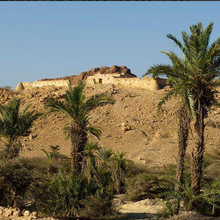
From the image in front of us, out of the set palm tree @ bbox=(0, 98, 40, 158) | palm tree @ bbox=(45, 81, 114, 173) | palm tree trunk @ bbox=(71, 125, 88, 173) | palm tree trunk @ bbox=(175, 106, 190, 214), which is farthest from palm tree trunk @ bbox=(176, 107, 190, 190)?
palm tree @ bbox=(0, 98, 40, 158)

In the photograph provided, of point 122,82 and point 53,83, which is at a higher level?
point 53,83

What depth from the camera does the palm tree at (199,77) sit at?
14422mm

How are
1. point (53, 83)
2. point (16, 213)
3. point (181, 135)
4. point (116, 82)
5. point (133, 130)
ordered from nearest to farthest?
point (16, 213), point (181, 135), point (133, 130), point (116, 82), point (53, 83)

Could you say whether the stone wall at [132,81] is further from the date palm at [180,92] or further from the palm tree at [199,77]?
the palm tree at [199,77]

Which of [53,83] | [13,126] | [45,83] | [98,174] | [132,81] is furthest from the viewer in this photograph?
[45,83]

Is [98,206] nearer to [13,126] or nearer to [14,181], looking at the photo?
[14,181]

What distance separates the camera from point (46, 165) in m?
28.7

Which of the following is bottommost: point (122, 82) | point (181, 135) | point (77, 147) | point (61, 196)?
point (61, 196)

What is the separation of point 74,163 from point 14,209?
13.1 ft

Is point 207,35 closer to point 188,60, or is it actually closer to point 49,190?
point 188,60

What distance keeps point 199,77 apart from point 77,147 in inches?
205

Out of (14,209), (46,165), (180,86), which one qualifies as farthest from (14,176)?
(46,165)

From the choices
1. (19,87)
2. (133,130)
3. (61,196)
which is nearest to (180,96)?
(61,196)

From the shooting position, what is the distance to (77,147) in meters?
16.0
